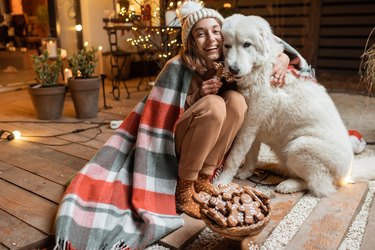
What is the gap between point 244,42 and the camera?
1744mm

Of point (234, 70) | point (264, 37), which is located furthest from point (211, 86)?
point (264, 37)

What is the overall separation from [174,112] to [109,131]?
A: 4.93 feet

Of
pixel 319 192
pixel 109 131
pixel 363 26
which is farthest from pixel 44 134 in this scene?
pixel 363 26

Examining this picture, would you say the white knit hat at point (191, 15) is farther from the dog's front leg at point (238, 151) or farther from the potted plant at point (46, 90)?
the potted plant at point (46, 90)

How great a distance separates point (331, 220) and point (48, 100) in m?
2.89

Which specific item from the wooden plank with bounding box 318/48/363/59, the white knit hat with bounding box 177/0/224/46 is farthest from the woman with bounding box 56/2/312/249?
the wooden plank with bounding box 318/48/363/59

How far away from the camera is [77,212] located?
162 centimetres

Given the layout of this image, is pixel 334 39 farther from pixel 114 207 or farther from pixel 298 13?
pixel 114 207

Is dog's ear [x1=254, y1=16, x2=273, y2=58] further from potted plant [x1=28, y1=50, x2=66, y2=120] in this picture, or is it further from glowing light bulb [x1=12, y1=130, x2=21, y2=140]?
potted plant [x1=28, y1=50, x2=66, y2=120]

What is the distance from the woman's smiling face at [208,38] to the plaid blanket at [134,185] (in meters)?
0.15

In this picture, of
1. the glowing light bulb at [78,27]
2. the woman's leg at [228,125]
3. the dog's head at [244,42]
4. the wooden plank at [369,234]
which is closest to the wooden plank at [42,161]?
the woman's leg at [228,125]

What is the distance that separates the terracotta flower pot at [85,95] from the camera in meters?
3.53

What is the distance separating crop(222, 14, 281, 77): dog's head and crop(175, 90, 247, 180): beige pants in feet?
0.58

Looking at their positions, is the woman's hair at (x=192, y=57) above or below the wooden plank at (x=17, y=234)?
above
